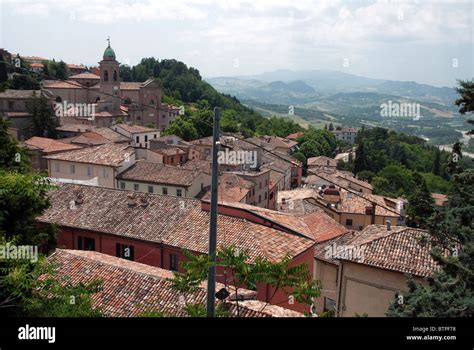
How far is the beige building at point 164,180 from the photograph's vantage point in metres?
30.8

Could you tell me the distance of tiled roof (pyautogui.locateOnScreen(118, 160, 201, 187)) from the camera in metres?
31.1

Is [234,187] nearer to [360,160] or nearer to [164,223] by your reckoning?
[164,223]

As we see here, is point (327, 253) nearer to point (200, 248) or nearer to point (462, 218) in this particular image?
point (200, 248)

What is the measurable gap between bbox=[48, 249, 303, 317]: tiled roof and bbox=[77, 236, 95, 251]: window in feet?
15.4

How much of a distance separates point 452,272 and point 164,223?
12.9 meters

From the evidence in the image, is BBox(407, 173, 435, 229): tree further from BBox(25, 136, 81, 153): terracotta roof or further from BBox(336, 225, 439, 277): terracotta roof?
BBox(25, 136, 81, 153): terracotta roof

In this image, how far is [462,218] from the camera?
882 cm

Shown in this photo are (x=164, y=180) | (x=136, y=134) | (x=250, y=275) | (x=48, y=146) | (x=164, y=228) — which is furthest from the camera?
(x=136, y=134)

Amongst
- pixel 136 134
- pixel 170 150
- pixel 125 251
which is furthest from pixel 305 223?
pixel 136 134

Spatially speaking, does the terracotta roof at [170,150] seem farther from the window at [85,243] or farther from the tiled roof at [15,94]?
the tiled roof at [15,94]

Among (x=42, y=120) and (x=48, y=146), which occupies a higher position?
(x=42, y=120)

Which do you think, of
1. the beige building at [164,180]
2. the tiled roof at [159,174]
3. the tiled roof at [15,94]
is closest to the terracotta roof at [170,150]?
the tiled roof at [159,174]

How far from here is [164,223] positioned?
61.6 feet

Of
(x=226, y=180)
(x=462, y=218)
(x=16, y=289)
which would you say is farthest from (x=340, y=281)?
(x=226, y=180)
